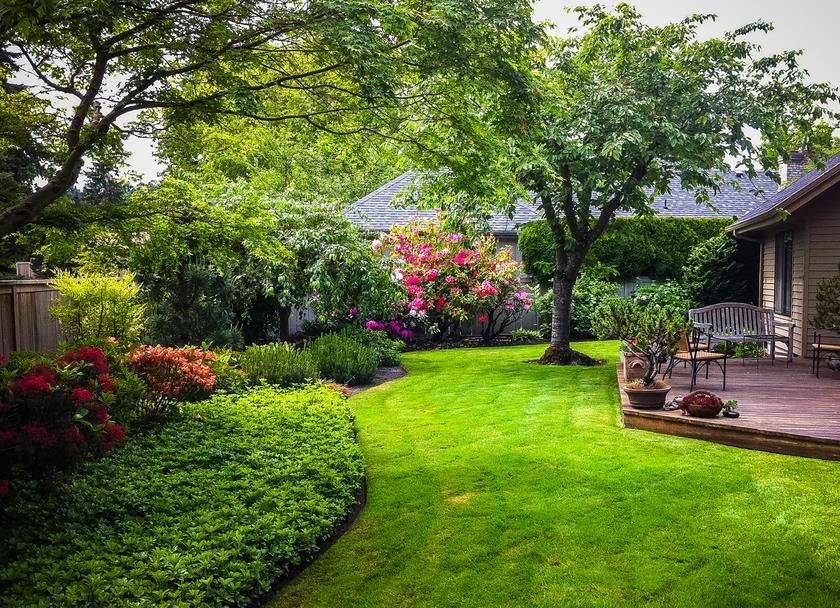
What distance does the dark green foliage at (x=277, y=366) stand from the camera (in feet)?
31.9

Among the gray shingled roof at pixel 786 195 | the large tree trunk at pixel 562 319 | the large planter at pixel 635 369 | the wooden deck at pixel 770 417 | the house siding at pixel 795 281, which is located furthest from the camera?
the large tree trunk at pixel 562 319

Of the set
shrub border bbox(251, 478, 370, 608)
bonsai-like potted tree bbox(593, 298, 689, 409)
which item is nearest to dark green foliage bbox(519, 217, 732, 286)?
bonsai-like potted tree bbox(593, 298, 689, 409)

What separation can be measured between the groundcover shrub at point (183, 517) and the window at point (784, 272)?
32.1 feet

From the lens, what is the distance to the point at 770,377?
1002 cm

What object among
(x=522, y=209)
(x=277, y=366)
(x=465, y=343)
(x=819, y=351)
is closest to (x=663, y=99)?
(x=819, y=351)

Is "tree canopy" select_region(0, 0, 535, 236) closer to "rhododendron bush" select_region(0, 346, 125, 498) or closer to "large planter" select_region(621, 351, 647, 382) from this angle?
"rhododendron bush" select_region(0, 346, 125, 498)

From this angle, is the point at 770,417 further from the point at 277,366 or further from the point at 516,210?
the point at 516,210

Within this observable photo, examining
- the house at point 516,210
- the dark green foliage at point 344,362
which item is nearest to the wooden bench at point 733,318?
the dark green foliage at point 344,362

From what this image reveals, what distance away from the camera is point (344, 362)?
1110cm

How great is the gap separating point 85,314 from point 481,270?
945 cm

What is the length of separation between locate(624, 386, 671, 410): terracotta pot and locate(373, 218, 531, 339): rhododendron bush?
8279 mm

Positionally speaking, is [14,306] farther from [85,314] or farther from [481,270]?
[481,270]

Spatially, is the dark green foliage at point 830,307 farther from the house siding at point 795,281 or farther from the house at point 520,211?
the house at point 520,211

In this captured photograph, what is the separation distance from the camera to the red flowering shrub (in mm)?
7344
